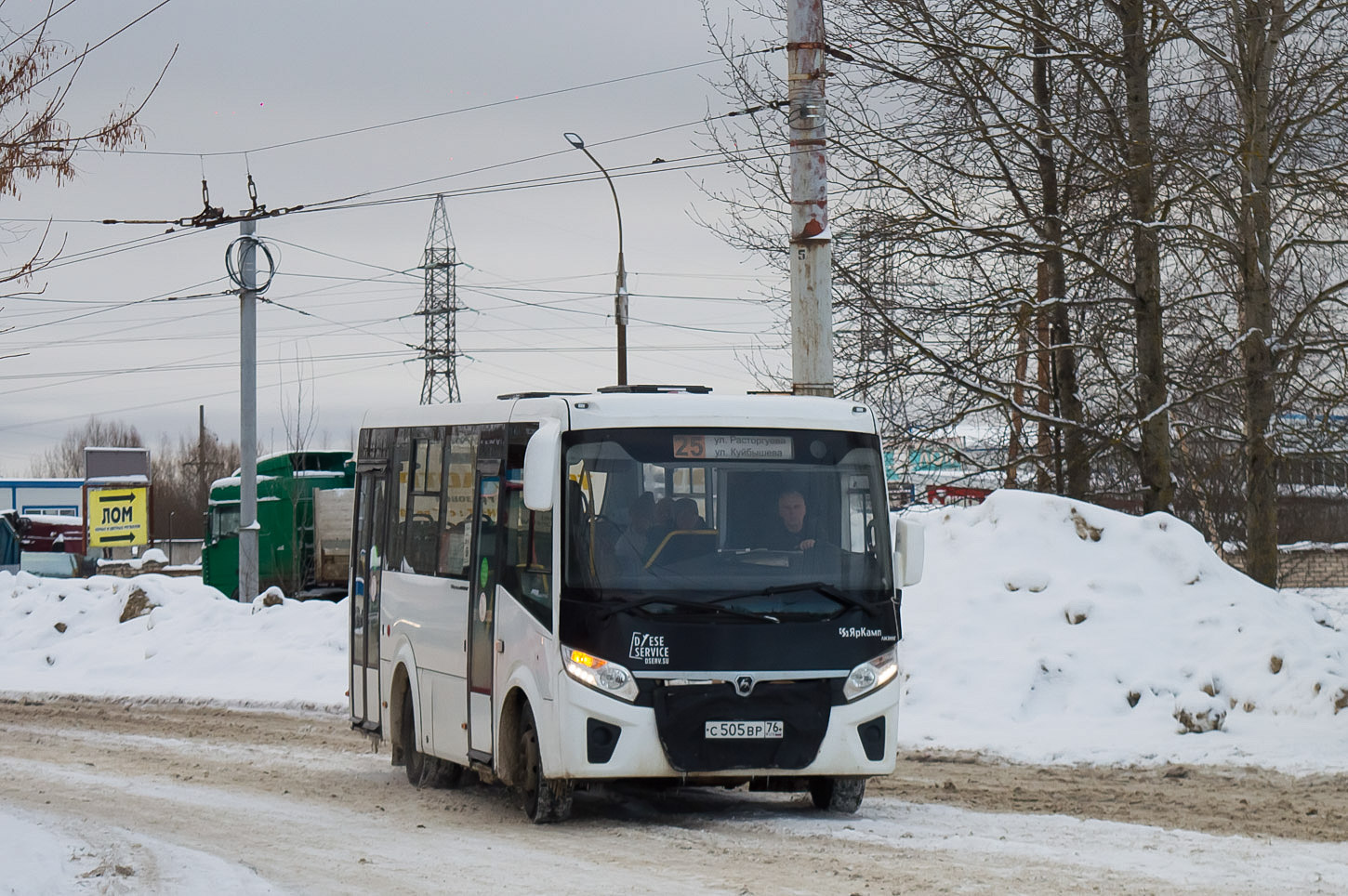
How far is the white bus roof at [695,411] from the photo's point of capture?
1048 cm

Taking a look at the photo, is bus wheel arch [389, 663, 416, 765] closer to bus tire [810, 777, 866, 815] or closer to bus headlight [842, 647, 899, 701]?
bus tire [810, 777, 866, 815]

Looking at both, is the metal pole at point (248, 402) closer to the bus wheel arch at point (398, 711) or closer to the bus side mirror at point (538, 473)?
the bus wheel arch at point (398, 711)

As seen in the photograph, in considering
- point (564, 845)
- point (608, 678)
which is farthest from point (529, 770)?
point (564, 845)

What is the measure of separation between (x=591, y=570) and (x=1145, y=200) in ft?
41.0

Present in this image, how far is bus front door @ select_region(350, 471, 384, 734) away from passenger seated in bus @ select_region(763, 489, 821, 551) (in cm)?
451

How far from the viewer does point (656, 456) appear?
10.4 meters

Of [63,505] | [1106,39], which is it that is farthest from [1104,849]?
[63,505]

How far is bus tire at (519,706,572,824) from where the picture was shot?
33.6 feet

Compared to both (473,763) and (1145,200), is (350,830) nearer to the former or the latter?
(473,763)

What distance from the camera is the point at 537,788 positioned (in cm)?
1035

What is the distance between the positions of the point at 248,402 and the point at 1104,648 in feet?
65.2

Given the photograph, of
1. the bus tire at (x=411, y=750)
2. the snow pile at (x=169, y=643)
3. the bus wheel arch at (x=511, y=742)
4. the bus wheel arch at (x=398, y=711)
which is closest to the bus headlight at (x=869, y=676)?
the bus wheel arch at (x=511, y=742)

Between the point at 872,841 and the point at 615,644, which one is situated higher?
the point at 615,644

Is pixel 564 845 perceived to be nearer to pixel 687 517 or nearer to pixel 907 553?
pixel 687 517
